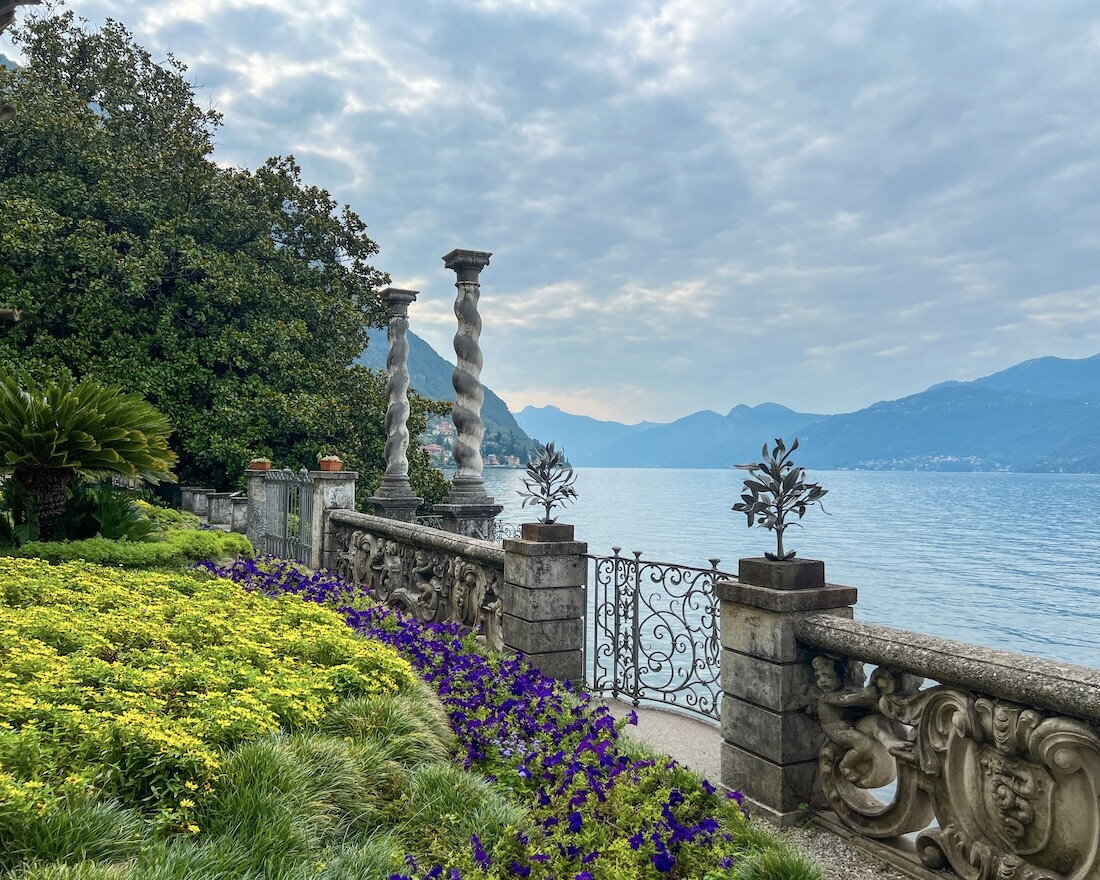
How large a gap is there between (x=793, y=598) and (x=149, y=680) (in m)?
3.63

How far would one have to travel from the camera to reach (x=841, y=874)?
3555 mm

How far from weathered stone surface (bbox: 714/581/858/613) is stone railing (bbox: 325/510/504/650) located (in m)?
3.11

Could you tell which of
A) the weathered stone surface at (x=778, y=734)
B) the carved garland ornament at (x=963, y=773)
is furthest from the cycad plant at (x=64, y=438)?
the carved garland ornament at (x=963, y=773)

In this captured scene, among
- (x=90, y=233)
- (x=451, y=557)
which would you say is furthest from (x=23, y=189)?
(x=451, y=557)

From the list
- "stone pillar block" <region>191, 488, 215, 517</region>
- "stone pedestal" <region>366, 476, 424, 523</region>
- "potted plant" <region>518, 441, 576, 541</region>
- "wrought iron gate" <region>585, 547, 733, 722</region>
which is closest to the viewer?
"wrought iron gate" <region>585, 547, 733, 722</region>

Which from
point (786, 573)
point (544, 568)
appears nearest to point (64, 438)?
point (544, 568)

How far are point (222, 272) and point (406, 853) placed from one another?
19.8m

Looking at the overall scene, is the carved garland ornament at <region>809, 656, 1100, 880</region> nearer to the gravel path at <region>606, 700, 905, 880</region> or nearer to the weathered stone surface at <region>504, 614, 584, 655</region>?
the gravel path at <region>606, 700, 905, 880</region>

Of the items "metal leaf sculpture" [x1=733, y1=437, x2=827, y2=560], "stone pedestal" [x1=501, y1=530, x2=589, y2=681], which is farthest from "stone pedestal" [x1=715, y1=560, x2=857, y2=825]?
"stone pedestal" [x1=501, y1=530, x2=589, y2=681]

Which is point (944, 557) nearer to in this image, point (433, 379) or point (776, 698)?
point (776, 698)

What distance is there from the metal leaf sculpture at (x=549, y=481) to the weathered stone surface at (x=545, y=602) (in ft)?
2.10

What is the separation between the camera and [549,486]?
265 inches

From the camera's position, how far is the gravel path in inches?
142

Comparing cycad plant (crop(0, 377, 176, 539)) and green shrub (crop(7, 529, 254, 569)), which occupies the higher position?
cycad plant (crop(0, 377, 176, 539))
